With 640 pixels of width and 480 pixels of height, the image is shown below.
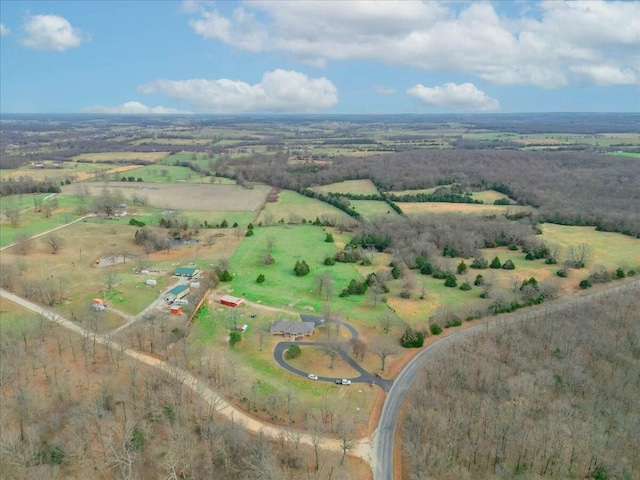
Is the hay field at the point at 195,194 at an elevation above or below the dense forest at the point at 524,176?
below

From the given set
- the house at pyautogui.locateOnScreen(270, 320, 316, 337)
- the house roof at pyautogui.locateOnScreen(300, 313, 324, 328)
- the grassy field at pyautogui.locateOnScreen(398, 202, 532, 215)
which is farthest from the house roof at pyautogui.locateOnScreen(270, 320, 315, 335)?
the grassy field at pyautogui.locateOnScreen(398, 202, 532, 215)

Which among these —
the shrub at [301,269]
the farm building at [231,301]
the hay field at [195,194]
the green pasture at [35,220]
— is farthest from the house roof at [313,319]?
the hay field at [195,194]

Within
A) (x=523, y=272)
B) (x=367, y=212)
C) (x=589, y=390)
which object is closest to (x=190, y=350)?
(x=589, y=390)

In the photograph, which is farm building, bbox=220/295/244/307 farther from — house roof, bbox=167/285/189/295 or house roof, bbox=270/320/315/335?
house roof, bbox=270/320/315/335

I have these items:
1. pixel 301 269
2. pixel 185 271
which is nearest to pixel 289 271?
pixel 301 269

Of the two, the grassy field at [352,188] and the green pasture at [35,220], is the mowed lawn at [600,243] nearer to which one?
the grassy field at [352,188]
